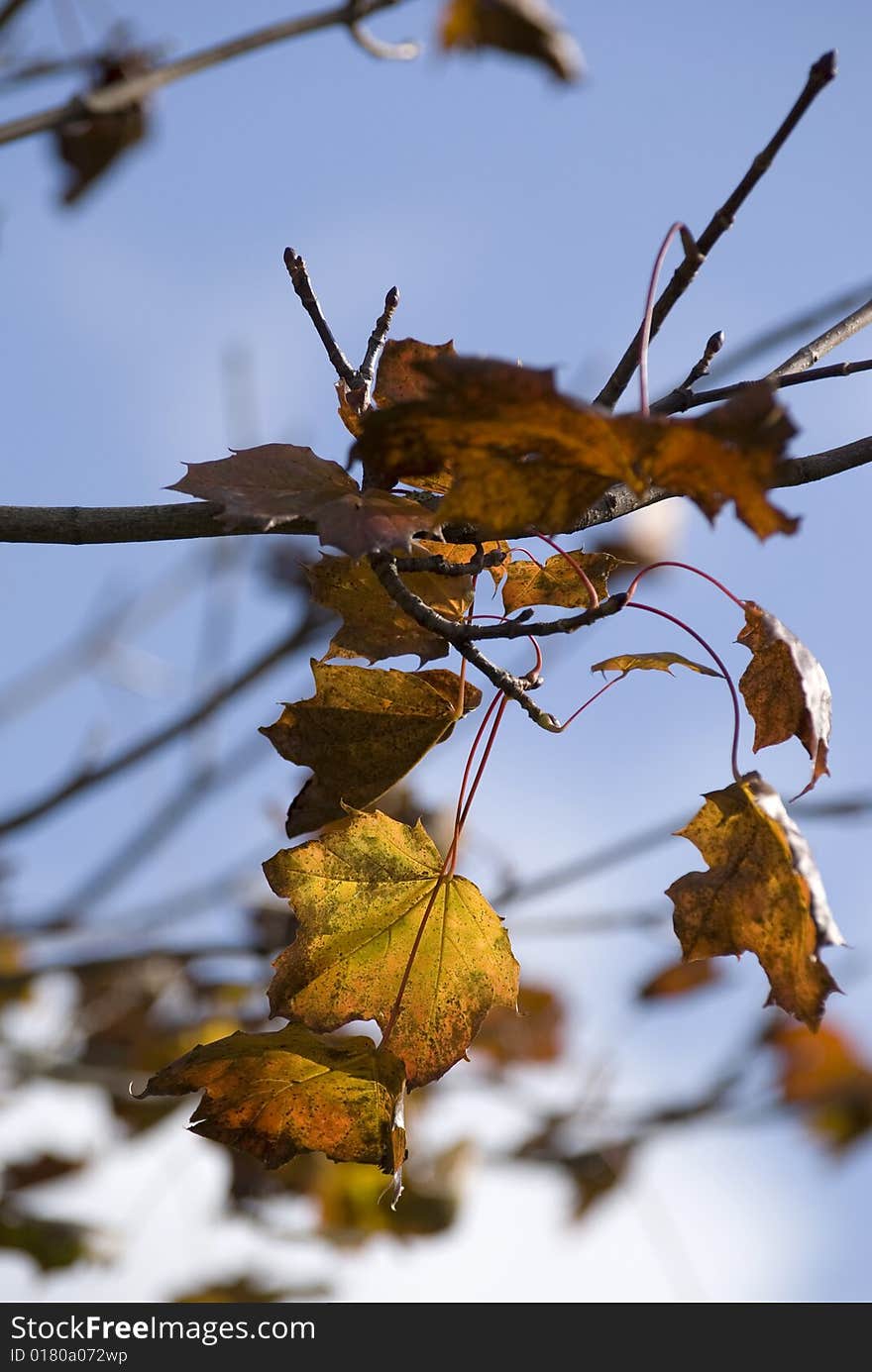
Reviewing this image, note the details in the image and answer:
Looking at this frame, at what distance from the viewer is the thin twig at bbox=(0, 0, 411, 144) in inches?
69.2

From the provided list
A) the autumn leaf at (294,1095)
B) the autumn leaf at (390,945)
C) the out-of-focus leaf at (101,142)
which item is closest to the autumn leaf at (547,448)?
the autumn leaf at (390,945)

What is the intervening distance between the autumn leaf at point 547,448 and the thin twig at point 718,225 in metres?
0.25

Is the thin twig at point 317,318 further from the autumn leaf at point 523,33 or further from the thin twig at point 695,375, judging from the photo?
the autumn leaf at point 523,33

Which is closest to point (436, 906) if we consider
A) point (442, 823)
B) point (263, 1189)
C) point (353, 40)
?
point (353, 40)

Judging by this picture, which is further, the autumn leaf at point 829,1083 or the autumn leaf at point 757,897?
the autumn leaf at point 829,1083

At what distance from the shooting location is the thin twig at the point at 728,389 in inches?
52.4

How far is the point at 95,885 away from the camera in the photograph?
137 inches

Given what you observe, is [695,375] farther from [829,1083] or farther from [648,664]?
[829,1083]

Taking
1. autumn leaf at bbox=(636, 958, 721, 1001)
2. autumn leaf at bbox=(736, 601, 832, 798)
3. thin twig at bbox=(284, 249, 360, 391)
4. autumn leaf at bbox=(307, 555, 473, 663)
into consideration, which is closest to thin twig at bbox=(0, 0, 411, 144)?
thin twig at bbox=(284, 249, 360, 391)

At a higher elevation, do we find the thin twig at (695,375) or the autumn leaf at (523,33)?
the autumn leaf at (523,33)

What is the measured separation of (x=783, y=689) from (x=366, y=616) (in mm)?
476

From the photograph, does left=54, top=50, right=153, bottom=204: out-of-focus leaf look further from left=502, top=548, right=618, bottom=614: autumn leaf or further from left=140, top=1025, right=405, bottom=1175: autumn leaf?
left=140, top=1025, right=405, bottom=1175: autumn leaf

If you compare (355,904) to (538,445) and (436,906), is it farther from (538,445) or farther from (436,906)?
(538,445)
